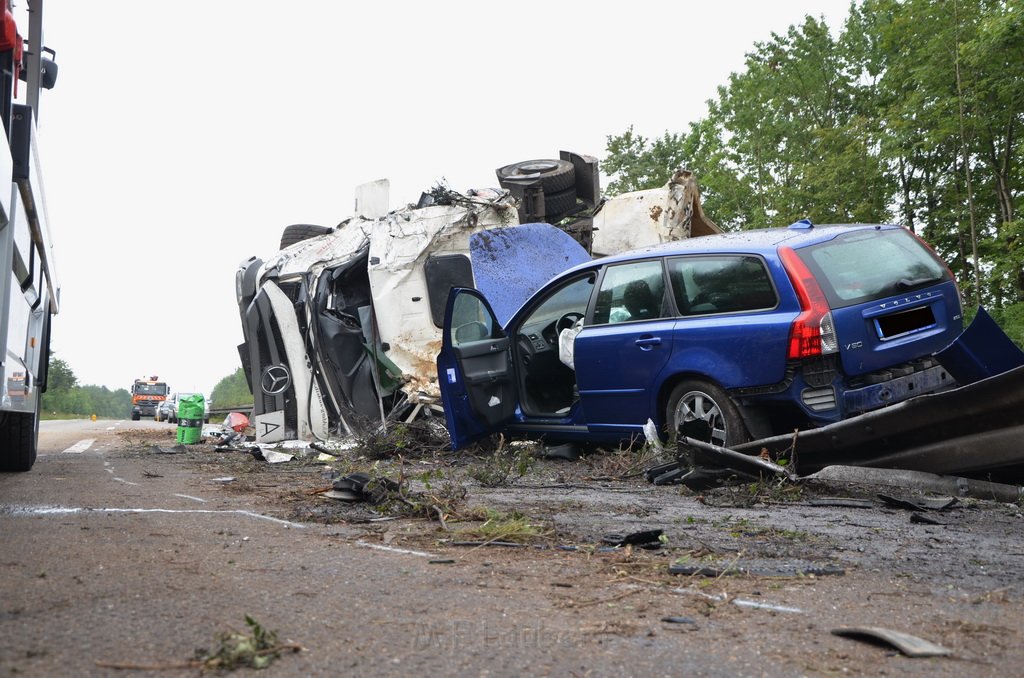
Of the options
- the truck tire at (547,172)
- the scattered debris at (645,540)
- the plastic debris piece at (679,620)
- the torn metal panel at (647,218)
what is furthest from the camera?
the truck tire at (547,172)

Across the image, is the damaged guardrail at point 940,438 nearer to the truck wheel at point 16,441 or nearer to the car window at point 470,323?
the car window at point 470,323

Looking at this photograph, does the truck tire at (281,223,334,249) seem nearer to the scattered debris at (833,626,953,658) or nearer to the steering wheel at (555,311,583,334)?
the steering wheel at (555,311,583,334)

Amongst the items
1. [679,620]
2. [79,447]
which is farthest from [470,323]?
[79,447]

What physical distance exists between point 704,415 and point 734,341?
1.89ft

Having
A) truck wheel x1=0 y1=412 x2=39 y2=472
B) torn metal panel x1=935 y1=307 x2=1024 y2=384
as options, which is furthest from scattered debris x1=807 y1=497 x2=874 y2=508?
truck wheel x1=0 y1=412 x2=39 y2=472

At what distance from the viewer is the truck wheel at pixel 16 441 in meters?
8.08

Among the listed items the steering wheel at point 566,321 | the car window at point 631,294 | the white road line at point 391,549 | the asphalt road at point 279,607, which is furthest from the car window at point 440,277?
the white road line at point 391,549

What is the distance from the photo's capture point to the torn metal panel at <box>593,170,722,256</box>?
11984mm

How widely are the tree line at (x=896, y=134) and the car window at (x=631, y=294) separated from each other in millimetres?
12324

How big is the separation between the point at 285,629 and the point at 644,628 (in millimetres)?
992

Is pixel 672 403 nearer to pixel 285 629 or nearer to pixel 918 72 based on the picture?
pixel 285 629

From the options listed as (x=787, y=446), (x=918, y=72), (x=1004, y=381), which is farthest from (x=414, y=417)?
(x=918, y=72)

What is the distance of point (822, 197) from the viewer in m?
24.3

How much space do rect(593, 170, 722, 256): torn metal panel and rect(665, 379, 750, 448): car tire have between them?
546cm
